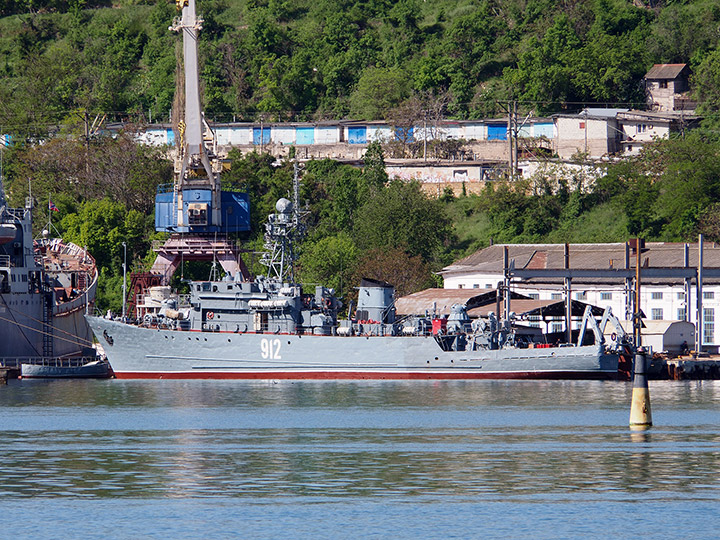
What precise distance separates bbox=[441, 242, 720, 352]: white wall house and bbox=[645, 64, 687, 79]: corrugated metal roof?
1150 inches

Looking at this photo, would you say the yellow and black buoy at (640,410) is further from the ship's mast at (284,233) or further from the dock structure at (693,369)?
the ship's mast at (284,233)

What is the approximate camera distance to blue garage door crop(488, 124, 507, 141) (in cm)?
11331

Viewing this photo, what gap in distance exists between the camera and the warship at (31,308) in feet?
235

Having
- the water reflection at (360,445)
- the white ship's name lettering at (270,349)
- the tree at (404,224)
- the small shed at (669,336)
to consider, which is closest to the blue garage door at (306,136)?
the tree at (404,224)

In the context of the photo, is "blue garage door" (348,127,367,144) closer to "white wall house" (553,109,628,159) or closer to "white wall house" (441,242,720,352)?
"white wall house" (553,109,628,159)

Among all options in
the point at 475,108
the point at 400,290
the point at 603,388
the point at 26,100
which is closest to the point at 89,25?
the point at 26,100

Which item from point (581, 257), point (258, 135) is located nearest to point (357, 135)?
point (258, 135)

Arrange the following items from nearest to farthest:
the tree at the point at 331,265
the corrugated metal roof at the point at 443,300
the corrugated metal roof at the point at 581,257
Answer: the corrugated metal roof at the point at 443,300 → the corrugated metal roof at the point at 581,257 → the tree at the point at 331,265

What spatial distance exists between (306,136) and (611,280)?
4061cm

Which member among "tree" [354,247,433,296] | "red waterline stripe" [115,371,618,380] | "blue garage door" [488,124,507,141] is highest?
"blue garage door" [488,124,507,141]

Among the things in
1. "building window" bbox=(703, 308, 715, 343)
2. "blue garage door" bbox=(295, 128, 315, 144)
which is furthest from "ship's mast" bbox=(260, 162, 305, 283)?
"blue garage door" bbox=(295, 128, 315, 144)

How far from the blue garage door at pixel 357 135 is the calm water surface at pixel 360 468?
6205 centimetres

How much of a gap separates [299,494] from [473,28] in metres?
97.6

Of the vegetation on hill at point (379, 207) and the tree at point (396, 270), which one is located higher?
the vegetation on hill at point (379, 207)
